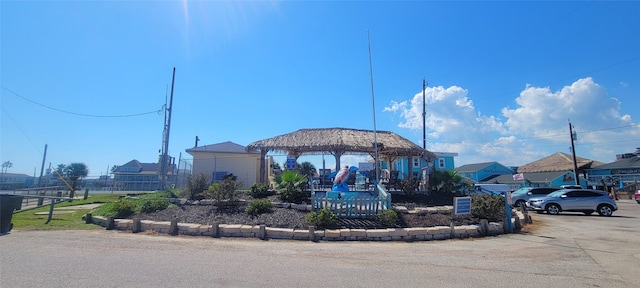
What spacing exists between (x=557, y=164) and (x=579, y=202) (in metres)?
29.7

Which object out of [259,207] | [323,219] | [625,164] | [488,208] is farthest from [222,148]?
[625,164]

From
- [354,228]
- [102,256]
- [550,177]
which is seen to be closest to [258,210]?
[354,228]

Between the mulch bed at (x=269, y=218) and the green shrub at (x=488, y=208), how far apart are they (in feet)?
1.01

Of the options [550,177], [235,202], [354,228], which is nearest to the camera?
[354,228]

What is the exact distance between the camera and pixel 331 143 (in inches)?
569

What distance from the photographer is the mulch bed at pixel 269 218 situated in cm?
898

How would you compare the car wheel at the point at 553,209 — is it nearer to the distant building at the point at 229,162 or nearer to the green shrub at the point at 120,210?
the distant building at the point at 229,162

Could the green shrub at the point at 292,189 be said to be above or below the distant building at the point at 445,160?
below

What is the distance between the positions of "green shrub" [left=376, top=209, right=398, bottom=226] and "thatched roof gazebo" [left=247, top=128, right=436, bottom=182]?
554cm

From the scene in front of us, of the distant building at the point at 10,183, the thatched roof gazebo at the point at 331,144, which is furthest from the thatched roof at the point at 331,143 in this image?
the distant building at the point at 10,183

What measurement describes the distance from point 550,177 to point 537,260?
3922cm

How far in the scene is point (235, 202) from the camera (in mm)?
10531

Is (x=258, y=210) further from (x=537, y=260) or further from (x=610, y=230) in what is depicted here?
(x=610, y=230)

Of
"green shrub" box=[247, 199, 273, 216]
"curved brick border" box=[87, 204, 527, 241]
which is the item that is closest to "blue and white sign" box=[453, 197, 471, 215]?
"curved brick border" box=[87, 204, 527, 241]
